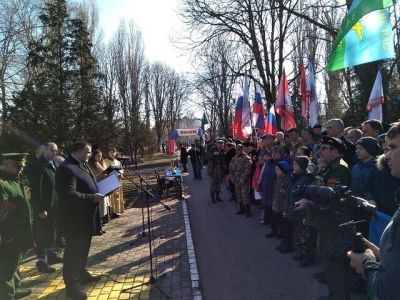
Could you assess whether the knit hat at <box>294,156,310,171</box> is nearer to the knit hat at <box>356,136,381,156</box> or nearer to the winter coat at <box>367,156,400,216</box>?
the knit hat at <box>356,136,381,156</box>

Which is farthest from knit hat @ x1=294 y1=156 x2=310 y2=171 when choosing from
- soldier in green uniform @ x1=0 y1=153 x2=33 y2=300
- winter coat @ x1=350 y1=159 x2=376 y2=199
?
soldier in green uniform @ x1=0 y1=153 x2=33 y2=300

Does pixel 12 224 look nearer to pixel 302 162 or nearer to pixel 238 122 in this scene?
pixel 302 162

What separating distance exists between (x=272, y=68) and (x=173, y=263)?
18.5m

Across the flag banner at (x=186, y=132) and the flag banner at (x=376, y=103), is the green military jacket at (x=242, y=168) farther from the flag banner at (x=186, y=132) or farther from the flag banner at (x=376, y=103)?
the flag banner at (x=186, y=132)

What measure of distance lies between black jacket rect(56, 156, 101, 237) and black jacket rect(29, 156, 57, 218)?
174 cm

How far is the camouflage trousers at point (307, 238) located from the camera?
6.51 m

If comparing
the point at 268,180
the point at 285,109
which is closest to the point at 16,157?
the point at 268,180

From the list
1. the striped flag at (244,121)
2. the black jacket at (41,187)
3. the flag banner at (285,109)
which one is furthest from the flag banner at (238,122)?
the black jacket at (41,187)

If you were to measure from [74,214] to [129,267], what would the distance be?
2090 mm

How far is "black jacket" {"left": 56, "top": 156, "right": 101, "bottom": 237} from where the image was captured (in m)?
5.29

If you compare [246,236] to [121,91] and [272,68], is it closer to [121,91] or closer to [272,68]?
[272,68]

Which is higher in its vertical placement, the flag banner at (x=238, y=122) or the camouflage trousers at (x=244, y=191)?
the flag banner at (x=238, y=122)

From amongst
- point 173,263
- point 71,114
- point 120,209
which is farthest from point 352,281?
point 71,114

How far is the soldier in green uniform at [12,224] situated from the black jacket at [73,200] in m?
0.46
